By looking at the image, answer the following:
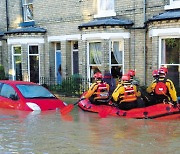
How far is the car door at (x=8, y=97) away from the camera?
39.2 feet

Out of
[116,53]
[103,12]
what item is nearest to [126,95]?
[116,53]

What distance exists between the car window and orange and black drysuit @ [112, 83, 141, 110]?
3.50 metres

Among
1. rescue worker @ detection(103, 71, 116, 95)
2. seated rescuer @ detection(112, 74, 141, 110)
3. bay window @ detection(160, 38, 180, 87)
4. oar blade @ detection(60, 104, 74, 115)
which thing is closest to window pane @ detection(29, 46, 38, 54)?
rescue worker @ detection(103, 71, 116, 95)

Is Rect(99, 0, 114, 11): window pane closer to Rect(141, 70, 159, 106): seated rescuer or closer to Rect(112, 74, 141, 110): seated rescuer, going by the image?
Rect(141, 70, 159, 106): seated rescuer

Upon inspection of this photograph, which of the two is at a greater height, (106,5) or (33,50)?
(106,5)

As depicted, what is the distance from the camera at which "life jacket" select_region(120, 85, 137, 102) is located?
11.1m

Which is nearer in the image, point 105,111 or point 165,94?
point 165,94

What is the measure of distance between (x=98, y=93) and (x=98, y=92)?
34 mm

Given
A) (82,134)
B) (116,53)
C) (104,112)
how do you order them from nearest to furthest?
(82,134)
(104,112)
(116,53)

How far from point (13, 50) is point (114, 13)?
23.2ft

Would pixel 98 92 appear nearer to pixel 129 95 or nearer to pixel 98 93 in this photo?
pixel 98 93

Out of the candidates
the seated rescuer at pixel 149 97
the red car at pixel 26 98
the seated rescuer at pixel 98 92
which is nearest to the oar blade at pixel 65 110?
the red car at pixel 26 98

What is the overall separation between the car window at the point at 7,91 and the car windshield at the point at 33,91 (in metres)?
0.26

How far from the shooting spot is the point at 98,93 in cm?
1238
